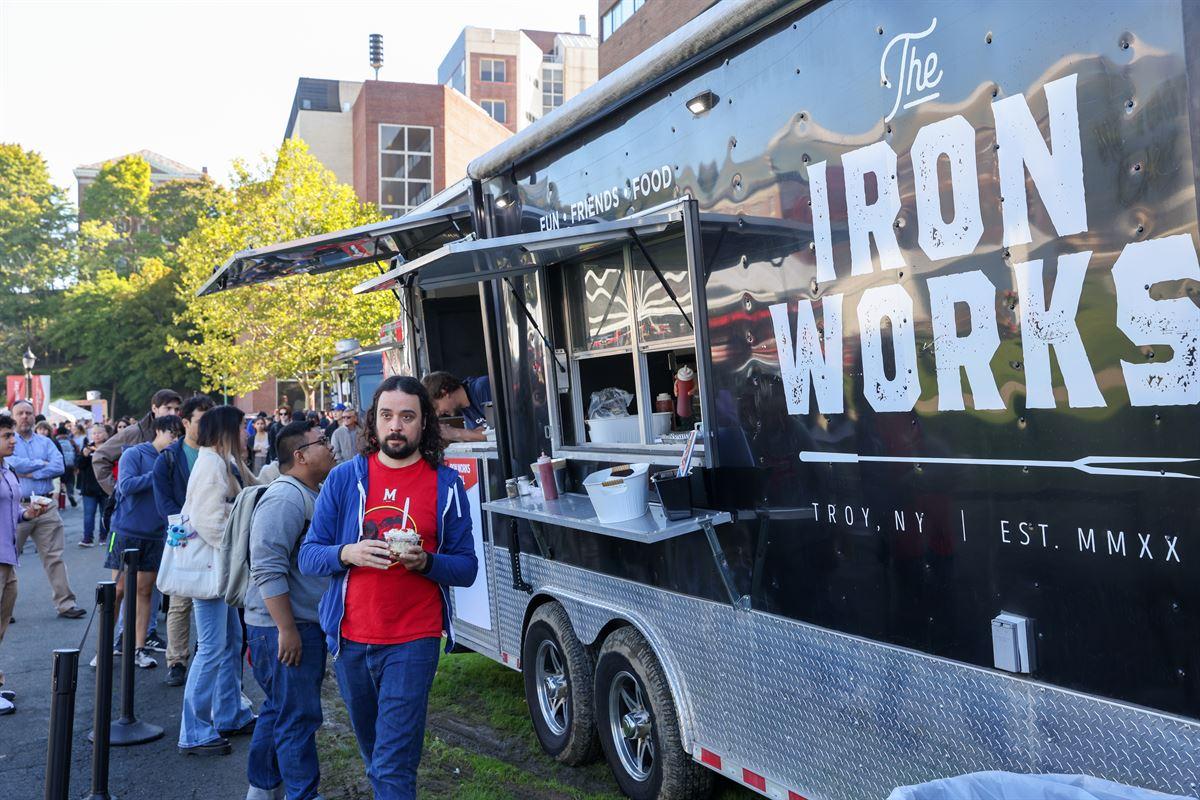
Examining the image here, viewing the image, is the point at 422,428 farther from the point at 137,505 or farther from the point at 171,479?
the point at 137,505

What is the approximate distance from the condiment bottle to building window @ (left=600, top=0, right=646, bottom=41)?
28.8 metres

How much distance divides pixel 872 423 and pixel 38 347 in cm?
6760

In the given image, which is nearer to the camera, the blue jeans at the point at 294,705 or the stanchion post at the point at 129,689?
the blue jeans at the point at 294,705

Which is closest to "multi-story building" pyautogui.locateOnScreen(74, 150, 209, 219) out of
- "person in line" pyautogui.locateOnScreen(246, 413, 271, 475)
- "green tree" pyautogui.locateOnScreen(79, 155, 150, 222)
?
"green tree" pyautogui.locateOnScreen(79, 155, 150, 222)

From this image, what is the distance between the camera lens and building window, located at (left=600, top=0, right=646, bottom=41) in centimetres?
3219

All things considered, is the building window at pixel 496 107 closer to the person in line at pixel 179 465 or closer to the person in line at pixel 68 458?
the person in line at pixel 68 458

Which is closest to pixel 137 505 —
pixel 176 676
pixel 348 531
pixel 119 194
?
pixel 176 676

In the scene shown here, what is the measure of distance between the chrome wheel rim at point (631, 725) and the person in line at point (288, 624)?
1.40 m

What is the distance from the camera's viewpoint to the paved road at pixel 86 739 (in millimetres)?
5309

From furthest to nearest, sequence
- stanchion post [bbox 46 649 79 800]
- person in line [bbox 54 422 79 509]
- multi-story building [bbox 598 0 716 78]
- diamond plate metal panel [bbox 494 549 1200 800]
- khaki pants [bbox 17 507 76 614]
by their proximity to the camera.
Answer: multi-story building [bbox 598 0 716 78]
person in line [bbox 54 422 79 509]
khaki pants [bbox 17 507 76 614]
stanchion post [bbox 46 649 79 800]
diamond plate metal panel [bbox 494 549 1200 800]

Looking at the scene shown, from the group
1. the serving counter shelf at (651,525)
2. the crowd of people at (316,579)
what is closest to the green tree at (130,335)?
the crowd of people at (316,579)

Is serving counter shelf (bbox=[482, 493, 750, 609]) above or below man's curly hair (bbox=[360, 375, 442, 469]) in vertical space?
below

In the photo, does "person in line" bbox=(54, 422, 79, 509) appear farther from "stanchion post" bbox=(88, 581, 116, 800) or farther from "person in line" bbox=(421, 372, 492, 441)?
"stanchion post" bbox=(88, 581, 116, 800)

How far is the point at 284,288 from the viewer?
31.2m
